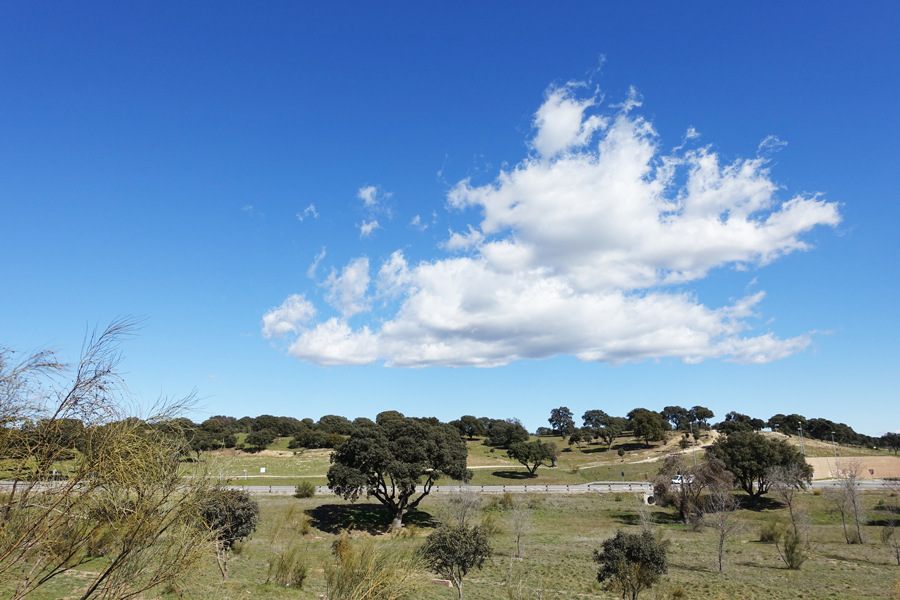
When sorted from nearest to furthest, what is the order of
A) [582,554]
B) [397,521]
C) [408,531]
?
[582,554]
[408,531]
[397,521]

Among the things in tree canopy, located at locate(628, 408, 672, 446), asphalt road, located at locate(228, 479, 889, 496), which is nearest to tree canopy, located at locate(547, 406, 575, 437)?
tree canopy, located at locate(628, 408, 672, 446)

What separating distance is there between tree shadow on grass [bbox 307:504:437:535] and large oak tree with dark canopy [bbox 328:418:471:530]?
4.31ft

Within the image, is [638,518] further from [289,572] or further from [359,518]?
[289,572]

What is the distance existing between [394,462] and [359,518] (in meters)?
7.40

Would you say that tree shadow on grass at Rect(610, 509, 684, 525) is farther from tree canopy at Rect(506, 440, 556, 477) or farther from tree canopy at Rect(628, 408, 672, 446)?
tree canopy at Rect(628, 408, 672, 446)

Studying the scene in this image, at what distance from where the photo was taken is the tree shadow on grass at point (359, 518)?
42.8 metres

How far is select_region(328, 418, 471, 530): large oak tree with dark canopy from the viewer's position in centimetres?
4369

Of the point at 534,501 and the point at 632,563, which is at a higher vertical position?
the point at 632,563

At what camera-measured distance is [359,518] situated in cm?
4559

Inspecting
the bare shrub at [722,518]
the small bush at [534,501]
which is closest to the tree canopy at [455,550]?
the bare shrub at [722,518]

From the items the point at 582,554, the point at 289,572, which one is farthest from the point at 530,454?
the point at 289,572

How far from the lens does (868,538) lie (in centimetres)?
4184

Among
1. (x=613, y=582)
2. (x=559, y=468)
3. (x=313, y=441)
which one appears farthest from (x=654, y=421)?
(x=613, y=582)

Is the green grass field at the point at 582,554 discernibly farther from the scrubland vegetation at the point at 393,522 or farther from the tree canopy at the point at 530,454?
the tree canopy at the point at 530,454
